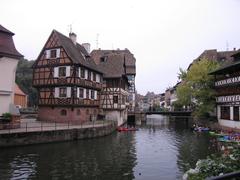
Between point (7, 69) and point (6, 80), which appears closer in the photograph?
point (6, 80)

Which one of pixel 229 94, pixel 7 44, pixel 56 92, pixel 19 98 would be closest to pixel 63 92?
pixel 56 92

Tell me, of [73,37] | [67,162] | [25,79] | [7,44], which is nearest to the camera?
[67,162]

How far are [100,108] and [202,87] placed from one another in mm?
17970

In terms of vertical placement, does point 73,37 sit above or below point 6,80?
above

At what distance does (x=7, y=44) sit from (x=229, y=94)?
1155 inches

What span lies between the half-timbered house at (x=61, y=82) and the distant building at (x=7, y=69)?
8857 millimetres

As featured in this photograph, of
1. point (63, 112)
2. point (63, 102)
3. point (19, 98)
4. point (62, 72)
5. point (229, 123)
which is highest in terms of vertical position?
point (62, 72)

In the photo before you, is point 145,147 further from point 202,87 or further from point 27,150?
point 202,87

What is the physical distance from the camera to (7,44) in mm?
27938

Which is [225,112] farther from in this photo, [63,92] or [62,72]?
[62,72]

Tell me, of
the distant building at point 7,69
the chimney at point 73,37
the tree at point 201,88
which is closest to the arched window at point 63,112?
the distant building at point 7,69

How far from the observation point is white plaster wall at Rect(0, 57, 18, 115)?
88.7 feet

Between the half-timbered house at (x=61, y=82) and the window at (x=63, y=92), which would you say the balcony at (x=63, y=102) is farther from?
the window at (x=63, y=92)

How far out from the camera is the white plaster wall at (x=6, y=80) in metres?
27.0
